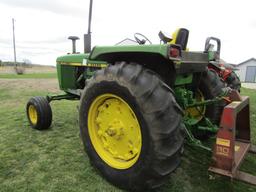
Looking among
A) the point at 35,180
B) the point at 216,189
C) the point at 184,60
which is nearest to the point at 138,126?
the point at 184,60

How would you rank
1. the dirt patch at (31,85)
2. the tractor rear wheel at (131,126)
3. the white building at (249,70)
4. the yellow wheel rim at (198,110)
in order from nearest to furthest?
the tractor rear wheel at (131,126) → the yellow wheel rim at (198,110) → the dirt patch at (31,85) → the white building at (249,70)

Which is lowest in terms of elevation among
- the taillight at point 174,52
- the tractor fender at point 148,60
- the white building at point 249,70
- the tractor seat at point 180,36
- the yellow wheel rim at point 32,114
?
the white building at point 249,70

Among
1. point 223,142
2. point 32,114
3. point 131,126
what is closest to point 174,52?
point 131,126

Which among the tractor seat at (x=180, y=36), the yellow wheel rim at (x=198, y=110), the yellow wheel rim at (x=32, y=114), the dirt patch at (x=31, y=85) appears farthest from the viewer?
the dirt patch at (x=31, y=85)

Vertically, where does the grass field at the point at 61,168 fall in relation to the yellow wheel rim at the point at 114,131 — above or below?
below

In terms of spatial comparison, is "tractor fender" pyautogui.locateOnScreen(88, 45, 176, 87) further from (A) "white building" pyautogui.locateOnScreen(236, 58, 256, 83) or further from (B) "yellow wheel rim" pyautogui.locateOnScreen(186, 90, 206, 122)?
(A) "white building" pyautogui.locateOnScreen(236, 58, 256, 83)

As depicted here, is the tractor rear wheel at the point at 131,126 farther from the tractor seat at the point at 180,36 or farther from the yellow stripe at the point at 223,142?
the tractor seat at the point at 180,36

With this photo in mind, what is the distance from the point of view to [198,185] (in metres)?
2.43

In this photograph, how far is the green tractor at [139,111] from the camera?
76.0 inches

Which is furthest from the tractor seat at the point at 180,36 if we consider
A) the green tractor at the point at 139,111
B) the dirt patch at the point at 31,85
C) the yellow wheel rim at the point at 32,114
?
the dirt patch at the point at 31,85

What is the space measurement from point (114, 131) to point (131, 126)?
0.63 feet

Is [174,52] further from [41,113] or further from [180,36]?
[41,113]

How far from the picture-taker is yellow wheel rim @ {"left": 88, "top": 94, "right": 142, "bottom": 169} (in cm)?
223

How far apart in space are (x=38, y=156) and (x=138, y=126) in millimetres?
1470
